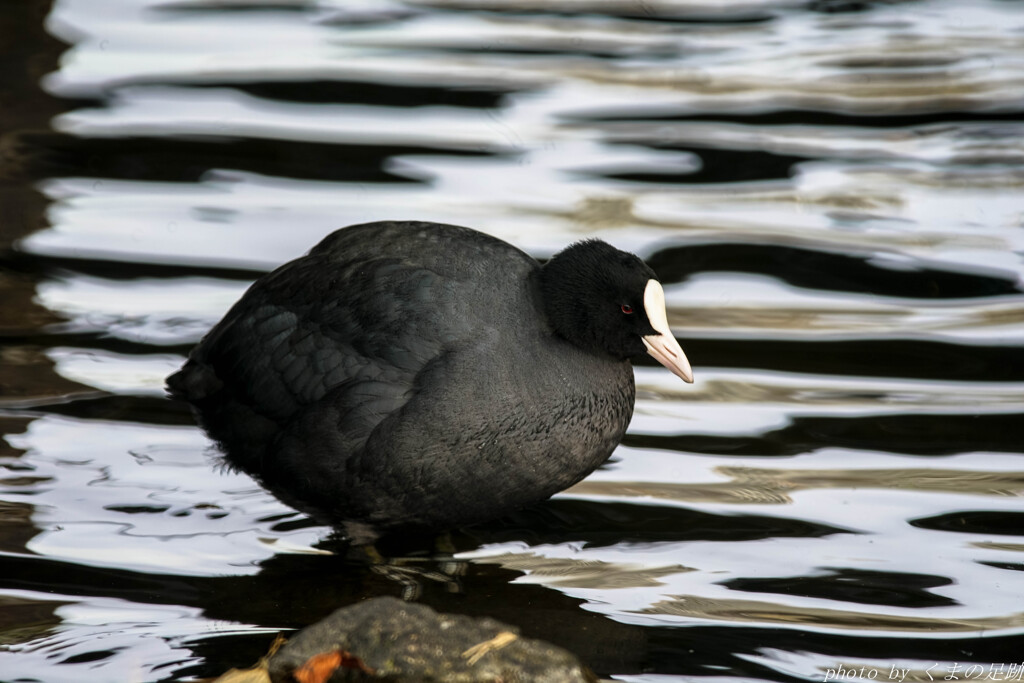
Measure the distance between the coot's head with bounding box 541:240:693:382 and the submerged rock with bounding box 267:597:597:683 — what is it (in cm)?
113

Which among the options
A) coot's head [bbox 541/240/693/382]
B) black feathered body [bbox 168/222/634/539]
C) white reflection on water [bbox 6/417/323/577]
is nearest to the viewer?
black feathered body [bbox 168/222/634/539]

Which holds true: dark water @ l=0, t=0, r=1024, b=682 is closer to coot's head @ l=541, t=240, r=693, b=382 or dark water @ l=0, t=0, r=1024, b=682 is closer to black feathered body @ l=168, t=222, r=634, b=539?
black feathered body @ l=168, t=222, r=634, b=539

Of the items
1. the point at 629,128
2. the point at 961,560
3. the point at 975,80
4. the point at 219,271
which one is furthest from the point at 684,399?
the point at 975,80

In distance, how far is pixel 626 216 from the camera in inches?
277

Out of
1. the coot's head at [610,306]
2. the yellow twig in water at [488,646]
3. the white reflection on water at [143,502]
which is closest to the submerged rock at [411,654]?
the yellow twig in water at [488,646]

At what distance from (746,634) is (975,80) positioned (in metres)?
5.83

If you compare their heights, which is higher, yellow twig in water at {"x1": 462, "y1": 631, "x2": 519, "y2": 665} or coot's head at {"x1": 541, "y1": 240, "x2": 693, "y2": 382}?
coot's head at {"x1": 541, "y1": 240, "x2": 693, "y2": 382}

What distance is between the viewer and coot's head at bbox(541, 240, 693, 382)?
4.12m

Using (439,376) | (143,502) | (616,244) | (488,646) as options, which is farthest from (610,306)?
(616,244)

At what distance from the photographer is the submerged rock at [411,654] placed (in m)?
3.25

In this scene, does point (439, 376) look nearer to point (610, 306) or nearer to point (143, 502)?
point (610, 306)

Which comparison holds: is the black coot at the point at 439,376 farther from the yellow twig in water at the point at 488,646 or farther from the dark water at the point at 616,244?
the yellow twig in water at the point at 488,646

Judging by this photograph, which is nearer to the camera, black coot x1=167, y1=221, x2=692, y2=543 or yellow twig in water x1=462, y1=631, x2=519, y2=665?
yellow twig in water x1=462, y1=631, x2=519, y2=665

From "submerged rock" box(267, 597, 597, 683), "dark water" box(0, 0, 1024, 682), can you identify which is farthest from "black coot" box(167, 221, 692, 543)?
"submerged rock" box(267, 597, 597, 683)
